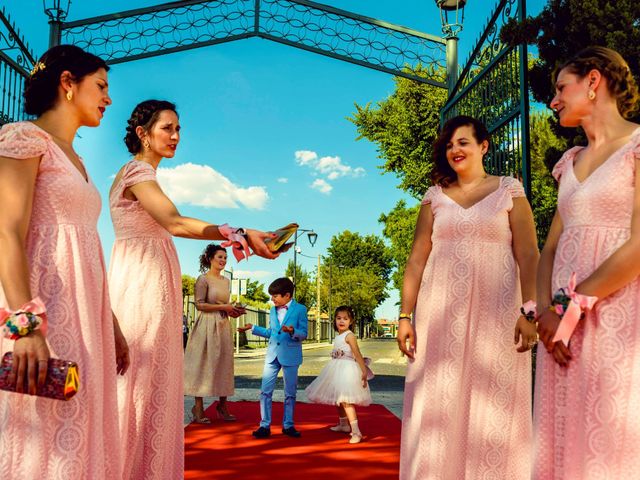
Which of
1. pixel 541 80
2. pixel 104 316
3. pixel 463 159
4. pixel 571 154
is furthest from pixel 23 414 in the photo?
pixel 541 80

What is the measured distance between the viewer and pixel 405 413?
3963mm

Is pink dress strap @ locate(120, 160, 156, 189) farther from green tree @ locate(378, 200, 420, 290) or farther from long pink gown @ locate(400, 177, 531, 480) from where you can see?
green tree @ locate(378, 200, 420, 290)

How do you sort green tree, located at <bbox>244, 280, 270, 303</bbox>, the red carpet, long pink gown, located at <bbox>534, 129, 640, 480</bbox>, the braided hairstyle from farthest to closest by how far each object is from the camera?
1. green tree, located at <bbox>244, 280, 270, 303</bbox>
2. the red carpet
3. the braided hairstyle
4. long pink gown, located at <bbox>534, 129, 640, 480</bbox>

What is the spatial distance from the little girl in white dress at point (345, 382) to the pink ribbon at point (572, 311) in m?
4.45

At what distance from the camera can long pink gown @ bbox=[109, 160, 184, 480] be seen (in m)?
3.32

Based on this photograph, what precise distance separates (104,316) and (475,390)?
6.70 feet

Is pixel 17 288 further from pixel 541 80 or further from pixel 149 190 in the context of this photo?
pixel 541 80

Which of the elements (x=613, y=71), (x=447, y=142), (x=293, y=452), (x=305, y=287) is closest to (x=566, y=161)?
(x=613, y=71)

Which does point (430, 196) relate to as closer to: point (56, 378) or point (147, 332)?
point (147, 332)

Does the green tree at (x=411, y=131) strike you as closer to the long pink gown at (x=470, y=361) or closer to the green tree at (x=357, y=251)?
the long pink gown at (x=470, y=361)

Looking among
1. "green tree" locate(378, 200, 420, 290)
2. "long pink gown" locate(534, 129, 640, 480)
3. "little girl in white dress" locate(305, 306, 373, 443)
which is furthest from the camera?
"green tree" locate(378, 200, 420, 290)

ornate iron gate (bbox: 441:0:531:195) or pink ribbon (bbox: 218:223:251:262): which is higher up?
ornate iron gate (bbox: 441:0:531:195)

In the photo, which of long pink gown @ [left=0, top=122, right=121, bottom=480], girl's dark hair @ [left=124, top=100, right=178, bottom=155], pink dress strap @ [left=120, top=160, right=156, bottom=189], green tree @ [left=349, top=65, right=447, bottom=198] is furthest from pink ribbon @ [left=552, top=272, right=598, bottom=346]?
green tree @ [left=349, top=65, right=447, bottom=198]

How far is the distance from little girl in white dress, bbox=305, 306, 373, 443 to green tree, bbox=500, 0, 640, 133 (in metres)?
3.39
